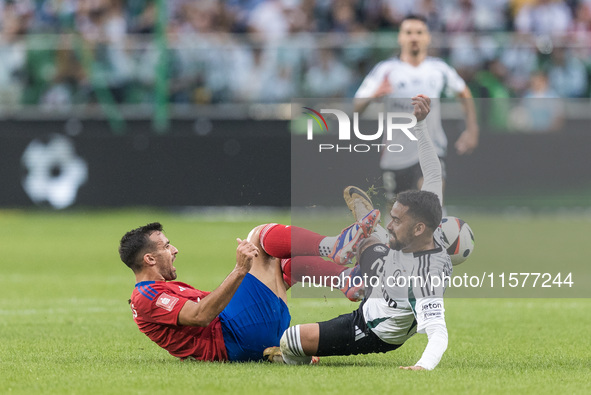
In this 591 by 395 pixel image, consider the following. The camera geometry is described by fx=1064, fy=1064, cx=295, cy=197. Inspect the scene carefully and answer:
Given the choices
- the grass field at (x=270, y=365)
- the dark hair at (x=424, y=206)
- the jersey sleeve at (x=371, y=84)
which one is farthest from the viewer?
the jersey sleeve at (x=371, y=84)

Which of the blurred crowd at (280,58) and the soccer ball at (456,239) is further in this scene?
the blurred crowd at (280,58)

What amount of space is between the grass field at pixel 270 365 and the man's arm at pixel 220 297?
0.30 m

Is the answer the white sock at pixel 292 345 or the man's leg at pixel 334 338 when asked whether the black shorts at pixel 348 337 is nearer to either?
the man's leg at pixel 334 338

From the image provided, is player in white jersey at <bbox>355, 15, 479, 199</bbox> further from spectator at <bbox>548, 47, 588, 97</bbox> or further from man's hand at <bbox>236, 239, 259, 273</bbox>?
spectator at <bbox>548, 47, 588, 97</bbox>

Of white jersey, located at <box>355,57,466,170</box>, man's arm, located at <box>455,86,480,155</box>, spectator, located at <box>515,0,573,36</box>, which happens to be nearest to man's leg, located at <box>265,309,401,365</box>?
man's arm, located at <box>455,86,480,155</box>

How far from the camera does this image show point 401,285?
19.5 feet

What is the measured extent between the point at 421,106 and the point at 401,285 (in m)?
1.04

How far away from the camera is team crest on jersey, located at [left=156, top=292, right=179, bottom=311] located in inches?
239

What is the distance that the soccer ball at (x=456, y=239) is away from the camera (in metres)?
6.08

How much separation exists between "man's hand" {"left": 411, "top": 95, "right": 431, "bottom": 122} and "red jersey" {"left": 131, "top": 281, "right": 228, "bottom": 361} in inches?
66.8

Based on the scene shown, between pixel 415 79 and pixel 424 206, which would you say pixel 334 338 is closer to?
pixel 424 206

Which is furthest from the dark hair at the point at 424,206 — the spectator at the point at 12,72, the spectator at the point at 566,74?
the spectator at the point at 12,72

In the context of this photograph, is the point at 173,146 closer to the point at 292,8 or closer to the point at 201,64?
the point at 201,64

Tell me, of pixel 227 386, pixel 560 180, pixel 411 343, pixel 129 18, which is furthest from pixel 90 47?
pixel 227 386
